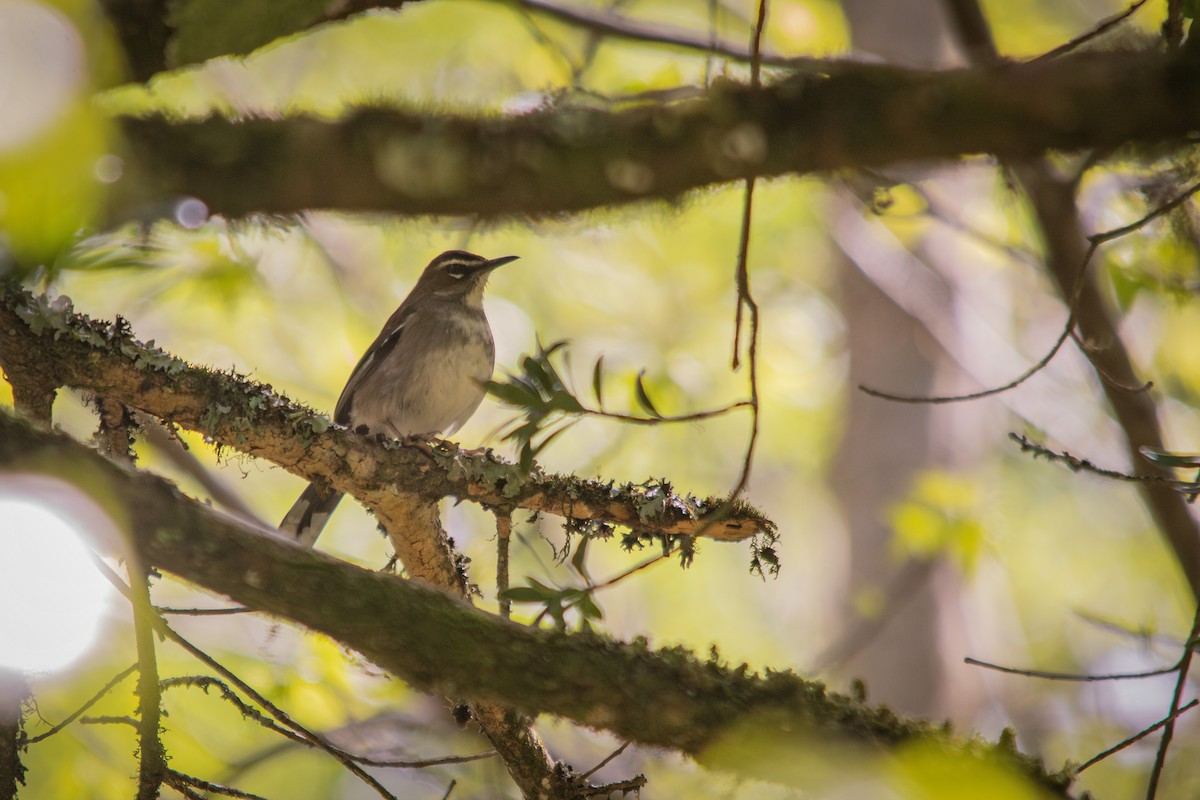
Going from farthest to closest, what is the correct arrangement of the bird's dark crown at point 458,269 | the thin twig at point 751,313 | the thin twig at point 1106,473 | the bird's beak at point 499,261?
1. the bird's dark crown at point 458,269
2. the bird's beak at point 499,261
3. the thin twig at point 1106,473
4. the thin twig at point 751,313

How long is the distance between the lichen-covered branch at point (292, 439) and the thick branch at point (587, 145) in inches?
29.3

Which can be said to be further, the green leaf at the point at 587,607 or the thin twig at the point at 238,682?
the green leaf at the point at 587,607

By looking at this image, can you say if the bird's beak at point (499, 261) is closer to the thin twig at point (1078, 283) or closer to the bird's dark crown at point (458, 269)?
the bird's dark crown at point (458, 269)

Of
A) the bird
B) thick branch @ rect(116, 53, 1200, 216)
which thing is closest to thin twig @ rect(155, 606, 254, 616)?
thick branch @ rect(116, 53, 1200, 216)

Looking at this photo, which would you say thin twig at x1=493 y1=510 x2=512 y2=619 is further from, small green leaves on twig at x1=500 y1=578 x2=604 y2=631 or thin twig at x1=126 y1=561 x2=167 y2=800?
thin twig at x1=126 y1=561 x2=167 y2=800

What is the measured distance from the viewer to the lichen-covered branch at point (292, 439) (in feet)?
9.32

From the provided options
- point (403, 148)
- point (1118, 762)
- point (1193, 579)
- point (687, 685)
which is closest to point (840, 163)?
point (403, 148)

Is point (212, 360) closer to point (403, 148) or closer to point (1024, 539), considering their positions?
point (403, 148)

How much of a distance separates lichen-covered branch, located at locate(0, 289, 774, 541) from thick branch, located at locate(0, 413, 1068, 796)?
49 cm

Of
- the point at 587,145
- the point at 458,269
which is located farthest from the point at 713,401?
the point at 587,145

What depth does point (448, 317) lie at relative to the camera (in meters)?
6.33

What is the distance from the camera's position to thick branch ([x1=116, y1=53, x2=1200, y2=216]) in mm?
3211

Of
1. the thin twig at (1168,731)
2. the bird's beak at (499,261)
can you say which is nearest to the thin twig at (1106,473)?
the thin twig at (1168,731)

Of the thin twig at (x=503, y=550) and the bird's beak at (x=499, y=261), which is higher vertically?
the bird's beak at (x=499, y=261)
